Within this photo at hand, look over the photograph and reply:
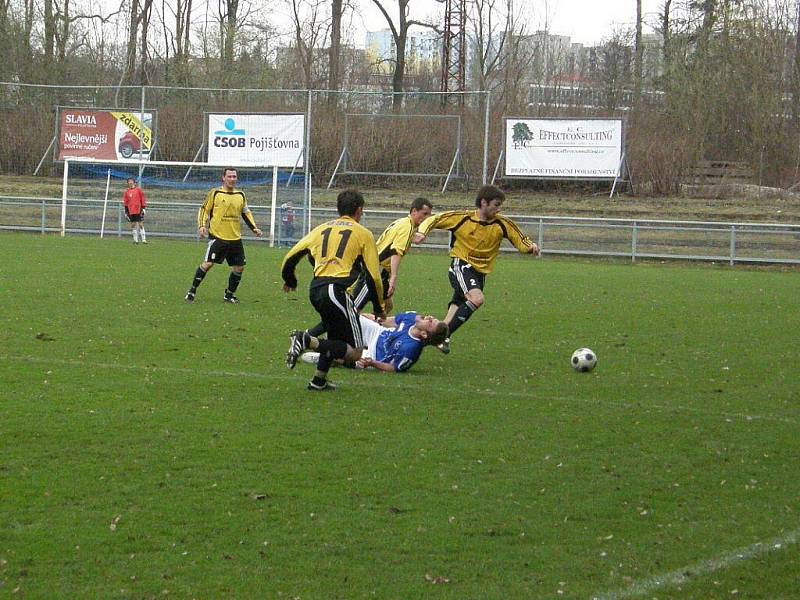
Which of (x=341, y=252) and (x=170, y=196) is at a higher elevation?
(x=341, y=252)

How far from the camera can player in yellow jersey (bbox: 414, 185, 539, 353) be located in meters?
11.0

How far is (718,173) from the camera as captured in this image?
38156 mm

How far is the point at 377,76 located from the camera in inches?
2286

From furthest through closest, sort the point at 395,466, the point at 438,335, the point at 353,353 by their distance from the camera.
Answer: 1. the point at 438,335
2. the point at 353,353
3. the point at 395,466

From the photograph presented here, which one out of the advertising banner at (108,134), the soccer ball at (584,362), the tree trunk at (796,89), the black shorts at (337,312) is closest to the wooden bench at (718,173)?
the tree trunk at (796,89)

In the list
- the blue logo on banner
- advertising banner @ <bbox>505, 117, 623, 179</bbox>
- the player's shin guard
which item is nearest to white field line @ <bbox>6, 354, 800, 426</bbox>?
→ the player's shin guard

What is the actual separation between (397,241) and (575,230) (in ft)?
62.0

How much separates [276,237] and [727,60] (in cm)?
2097

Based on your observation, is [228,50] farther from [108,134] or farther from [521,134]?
[521,134]

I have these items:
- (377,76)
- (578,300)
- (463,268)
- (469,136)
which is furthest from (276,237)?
(377,76)

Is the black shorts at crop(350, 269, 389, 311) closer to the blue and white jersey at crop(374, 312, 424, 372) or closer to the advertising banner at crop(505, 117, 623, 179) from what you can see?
the blue and white jersey at crop(374, 312, 424, 372)

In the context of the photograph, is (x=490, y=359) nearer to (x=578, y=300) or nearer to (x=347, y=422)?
(x=347, y=422)

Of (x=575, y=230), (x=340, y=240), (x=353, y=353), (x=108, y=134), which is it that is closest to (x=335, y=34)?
(x=108, y=134)

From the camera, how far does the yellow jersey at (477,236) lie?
11070mm
